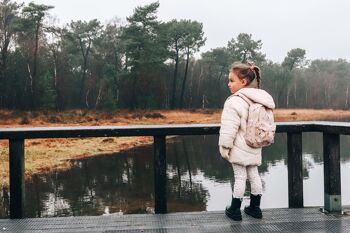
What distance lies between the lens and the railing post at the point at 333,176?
3520 millimetres

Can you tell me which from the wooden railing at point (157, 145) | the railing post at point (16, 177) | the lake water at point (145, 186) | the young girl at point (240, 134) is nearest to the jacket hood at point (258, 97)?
the young girl at point (240, 134)

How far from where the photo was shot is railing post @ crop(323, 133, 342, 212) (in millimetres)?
3520

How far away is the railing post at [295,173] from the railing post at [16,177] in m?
2.22

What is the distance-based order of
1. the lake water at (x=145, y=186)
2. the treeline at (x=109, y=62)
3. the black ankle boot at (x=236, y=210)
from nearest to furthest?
the black ankle boot at (x=236, y=210)
the lake water at (x=145, y=186)
the treeline at (x=109, y=62)

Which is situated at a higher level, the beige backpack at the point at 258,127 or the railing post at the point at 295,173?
the beige backpack at the point at 258,127

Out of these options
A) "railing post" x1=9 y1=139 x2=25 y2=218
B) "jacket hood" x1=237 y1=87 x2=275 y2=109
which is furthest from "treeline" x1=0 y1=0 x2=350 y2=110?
"jacket hood" x1=237 y1=87 x2=275 y2=109

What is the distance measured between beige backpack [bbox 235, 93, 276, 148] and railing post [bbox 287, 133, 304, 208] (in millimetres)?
596

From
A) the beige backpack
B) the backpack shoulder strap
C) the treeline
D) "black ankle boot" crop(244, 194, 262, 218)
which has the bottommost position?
"black ankle boot" crop(244, 194, 262, 218)

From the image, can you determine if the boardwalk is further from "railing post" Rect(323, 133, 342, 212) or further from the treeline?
the treeline

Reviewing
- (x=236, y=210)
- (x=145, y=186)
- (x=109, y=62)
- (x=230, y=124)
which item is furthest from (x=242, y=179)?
(x=109, y=62)

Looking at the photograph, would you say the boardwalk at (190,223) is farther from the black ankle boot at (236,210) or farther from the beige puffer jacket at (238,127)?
the beige puffer jacket at (238,127)

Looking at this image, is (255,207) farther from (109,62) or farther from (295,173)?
(109,62)

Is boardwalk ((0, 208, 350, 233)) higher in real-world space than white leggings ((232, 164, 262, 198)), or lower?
lower

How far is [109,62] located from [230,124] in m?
46.2
